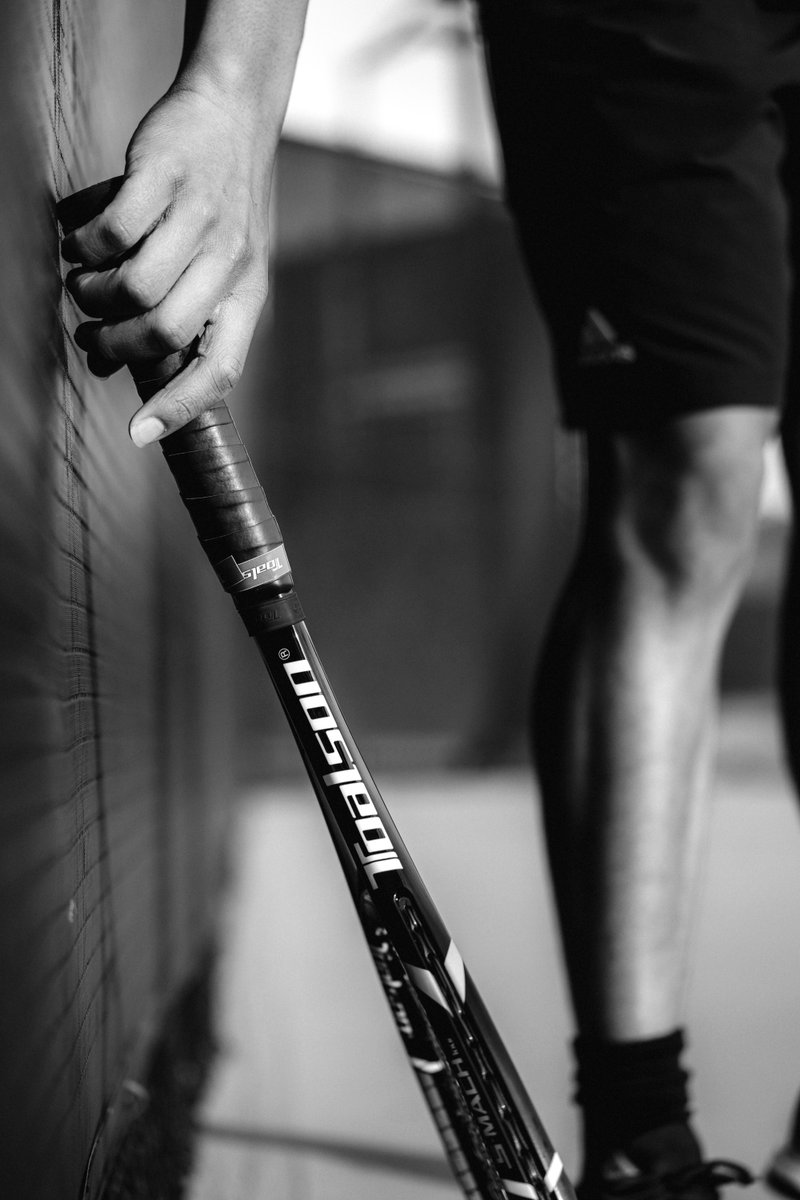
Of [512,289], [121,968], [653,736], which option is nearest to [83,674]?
[121,968]

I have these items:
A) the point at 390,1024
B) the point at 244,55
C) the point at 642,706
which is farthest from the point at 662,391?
the point at 390,1024

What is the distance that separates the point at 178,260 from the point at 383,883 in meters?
0.36

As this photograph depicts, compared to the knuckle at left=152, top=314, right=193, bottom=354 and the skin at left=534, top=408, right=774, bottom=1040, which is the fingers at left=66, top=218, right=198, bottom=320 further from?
the skin at left=534, top=408, right=774, bottom=1040

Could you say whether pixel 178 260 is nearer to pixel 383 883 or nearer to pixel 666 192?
pixel 383 883

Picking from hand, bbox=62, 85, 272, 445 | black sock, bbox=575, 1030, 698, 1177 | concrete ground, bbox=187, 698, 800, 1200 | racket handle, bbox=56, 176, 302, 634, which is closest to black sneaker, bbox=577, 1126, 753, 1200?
black sock, bbox=575, 1030, 698, 1177

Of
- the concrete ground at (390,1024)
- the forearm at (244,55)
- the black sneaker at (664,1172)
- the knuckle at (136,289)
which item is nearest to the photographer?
the knuckle at (136,289)


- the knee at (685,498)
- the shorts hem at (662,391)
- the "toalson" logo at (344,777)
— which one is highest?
the shorts hem at (662,391)

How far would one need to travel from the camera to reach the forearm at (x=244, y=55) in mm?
663

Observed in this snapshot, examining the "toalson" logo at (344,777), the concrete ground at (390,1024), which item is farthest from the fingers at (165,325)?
the concrete ground at (390,1024)

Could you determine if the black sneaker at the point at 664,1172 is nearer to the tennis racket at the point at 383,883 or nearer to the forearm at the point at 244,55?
the tennis racket at the point at 383,883

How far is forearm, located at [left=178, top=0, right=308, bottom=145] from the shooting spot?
0.66 m

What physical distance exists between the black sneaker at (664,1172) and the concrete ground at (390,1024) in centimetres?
14

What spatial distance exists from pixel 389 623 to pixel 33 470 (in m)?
A: 4.50

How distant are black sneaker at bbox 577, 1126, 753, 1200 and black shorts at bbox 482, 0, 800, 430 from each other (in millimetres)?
526
